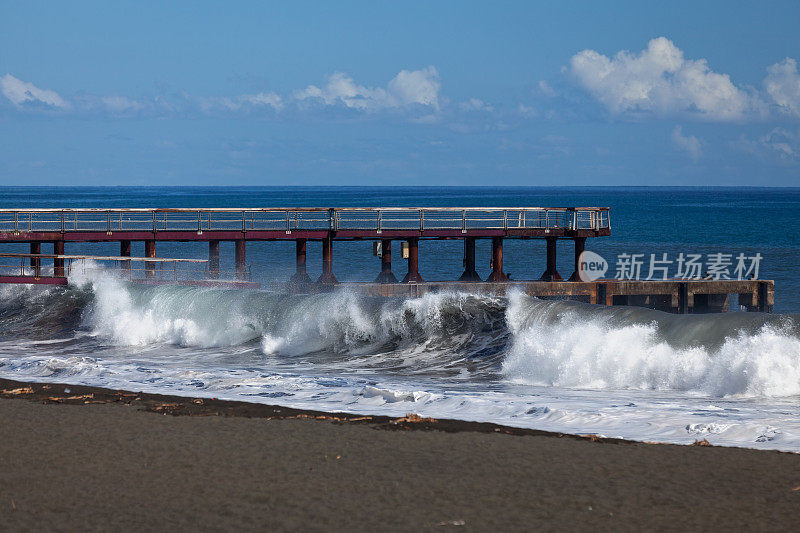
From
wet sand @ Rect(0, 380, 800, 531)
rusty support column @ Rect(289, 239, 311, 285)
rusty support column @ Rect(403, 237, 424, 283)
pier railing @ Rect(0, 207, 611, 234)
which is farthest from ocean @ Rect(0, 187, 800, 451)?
rusty support column @ Rect(403, 237, 424, 283)

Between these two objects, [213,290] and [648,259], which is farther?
[648,259]

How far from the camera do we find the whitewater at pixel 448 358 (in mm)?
14484

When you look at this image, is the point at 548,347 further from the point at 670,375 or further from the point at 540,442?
the point at 540,442

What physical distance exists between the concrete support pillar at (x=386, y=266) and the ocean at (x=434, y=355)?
1094 cm

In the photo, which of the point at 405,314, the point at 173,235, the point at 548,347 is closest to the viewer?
the point at 548,347

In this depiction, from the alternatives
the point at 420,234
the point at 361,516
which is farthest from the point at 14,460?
the point at 420,234

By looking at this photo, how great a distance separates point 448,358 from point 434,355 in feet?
1.72

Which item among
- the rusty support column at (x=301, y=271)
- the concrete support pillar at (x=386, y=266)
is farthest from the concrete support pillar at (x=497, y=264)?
the rusty support column at (x=301, y=271)

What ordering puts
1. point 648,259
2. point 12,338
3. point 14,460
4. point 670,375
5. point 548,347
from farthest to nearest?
point 648,259, point 12,338, point 548,347, point 670,375, point 14,460

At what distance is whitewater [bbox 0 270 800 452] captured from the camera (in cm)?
1448

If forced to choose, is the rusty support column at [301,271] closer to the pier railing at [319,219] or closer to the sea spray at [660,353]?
the pier railing at [319,219]

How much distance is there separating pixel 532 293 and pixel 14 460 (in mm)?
26847

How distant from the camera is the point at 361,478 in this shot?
33.9 feet

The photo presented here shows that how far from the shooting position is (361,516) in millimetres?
9039
